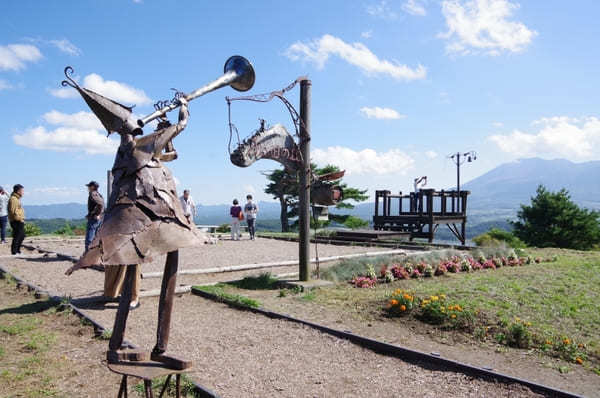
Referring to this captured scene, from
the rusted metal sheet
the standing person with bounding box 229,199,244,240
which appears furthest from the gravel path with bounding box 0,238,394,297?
the rusted metal sheet

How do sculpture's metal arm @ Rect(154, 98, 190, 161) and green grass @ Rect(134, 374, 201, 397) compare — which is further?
green grass @ Rect(134, 374, 201, 397)

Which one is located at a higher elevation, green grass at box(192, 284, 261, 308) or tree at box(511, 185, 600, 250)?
tree at box(511, 185, 600, 250)

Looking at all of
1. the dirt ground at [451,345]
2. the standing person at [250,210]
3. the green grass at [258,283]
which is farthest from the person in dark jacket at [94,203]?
the standing person at [250,210]

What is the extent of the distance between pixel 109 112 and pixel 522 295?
7.55m

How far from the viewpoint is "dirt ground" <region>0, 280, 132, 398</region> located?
421 cm

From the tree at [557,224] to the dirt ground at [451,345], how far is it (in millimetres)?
18190

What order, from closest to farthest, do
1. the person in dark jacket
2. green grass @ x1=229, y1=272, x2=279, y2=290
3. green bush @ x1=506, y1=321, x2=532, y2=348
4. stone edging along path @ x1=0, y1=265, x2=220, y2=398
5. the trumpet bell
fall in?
stone edging along path @ x1=0, y1=265, x2=220, y2=398 < the trumpet bell < green bush @ x1=506, y1=321, x2=532, y2=348 < green grass @ x1=229, y1=272, x2=279, y2=290 < the person in dark jacket

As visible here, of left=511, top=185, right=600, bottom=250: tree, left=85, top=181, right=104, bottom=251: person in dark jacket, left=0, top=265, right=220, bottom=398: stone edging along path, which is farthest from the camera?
left=511, top=185, right=600, bottom=250: tree

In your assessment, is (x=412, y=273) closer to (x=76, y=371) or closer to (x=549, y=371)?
(x=549, y=371)

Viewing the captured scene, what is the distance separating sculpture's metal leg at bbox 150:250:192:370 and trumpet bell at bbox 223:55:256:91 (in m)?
2.41

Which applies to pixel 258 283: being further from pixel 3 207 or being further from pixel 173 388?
pixel 3 207

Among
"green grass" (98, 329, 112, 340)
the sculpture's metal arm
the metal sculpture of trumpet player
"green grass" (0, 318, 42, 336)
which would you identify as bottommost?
"green grass" (0, 318, 42, 336)

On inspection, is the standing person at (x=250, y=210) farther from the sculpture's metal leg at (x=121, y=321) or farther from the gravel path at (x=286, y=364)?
the sculpture's metal leg at (x=121, y=321)

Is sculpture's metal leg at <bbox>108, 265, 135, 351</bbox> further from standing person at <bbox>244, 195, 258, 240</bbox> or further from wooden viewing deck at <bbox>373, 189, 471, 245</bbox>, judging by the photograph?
wooden viewing deck at <bbox>373, 189, 471, 245</bbox>
